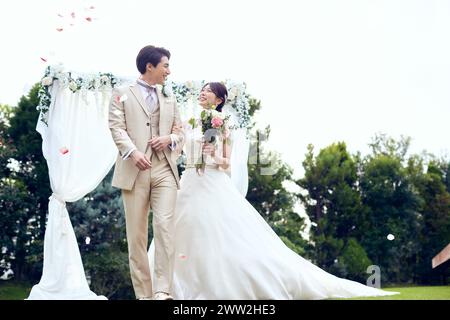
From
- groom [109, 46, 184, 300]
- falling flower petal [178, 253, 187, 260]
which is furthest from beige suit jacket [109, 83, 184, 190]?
falling flower petal [178, 253, 187, 260]

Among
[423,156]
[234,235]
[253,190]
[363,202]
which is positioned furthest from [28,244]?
[423,156]

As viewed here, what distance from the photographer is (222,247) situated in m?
6.11

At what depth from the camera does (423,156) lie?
21312mm

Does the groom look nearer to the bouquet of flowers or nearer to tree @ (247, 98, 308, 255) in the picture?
the bouquet of flowers

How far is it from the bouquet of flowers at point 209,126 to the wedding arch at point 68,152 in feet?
4.12

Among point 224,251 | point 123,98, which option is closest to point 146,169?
point 123,98

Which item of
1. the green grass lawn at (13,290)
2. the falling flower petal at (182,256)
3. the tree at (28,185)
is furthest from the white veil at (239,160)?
the green grass lawn at (13,290)

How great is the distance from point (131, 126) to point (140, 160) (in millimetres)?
367

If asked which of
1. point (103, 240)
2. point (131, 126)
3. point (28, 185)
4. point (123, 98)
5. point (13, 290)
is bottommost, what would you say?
point (13, 290)

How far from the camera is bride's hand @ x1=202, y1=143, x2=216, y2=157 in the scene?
20.9 ft

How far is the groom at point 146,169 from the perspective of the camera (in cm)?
534

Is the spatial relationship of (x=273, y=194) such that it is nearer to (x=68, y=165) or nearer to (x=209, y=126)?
(x=68, y=165)

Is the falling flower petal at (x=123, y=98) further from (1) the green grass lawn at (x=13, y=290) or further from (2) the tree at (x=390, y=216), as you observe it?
(2) the tree at (x=390, y=216)
